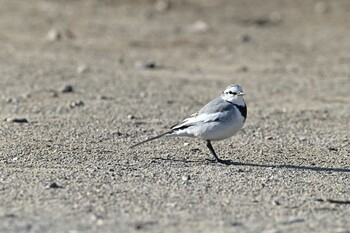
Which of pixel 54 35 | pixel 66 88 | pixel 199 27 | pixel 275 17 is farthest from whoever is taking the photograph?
pixel 275 17

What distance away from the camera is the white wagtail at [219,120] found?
8.59m

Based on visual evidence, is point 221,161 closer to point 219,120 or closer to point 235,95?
point 219,120

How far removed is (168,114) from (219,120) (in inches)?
117

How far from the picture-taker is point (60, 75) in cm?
1391

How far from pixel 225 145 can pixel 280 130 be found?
1170 mm

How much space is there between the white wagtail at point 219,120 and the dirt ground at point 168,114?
0.88 ft

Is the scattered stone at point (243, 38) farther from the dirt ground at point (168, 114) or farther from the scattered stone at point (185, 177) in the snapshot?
the scattered stone at point (185, 177)

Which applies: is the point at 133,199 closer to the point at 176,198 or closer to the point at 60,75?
the point at 176,198

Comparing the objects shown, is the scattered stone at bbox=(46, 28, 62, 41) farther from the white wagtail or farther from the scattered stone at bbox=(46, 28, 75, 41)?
the white wagtail

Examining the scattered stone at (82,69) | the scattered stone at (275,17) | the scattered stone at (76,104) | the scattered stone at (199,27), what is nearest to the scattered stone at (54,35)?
the scattered stone at (199,27)

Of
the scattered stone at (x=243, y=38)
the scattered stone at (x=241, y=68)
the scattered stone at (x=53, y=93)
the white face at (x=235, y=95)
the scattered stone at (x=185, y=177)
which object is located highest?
the white face at (x=235, y=95)

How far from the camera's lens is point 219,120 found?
8.61m

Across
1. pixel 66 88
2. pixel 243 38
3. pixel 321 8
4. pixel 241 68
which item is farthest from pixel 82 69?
pixel 321 8

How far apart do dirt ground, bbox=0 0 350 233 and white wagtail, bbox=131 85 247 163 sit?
27cm
